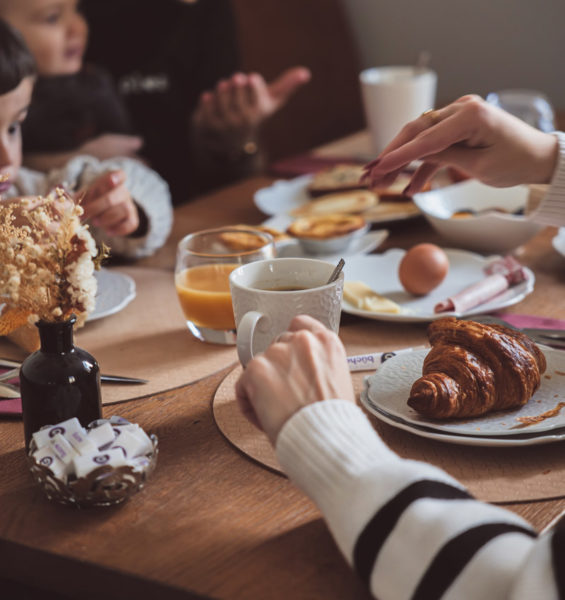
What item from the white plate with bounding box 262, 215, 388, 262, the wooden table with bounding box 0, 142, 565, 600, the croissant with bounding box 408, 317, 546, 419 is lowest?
the white plate with bounding box 262, 215, 388, 262

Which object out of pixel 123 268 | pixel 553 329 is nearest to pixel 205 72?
pixel 123 268

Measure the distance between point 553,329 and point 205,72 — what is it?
202 cm

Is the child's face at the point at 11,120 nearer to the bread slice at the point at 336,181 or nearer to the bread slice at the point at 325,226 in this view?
the bread slice at the point at 325,226

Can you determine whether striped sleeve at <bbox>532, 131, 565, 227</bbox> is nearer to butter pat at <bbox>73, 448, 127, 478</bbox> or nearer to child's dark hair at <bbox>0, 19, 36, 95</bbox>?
butter pat at <bbox>73, 448, 127, 478</bbox>

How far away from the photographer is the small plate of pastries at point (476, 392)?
2.45 feet

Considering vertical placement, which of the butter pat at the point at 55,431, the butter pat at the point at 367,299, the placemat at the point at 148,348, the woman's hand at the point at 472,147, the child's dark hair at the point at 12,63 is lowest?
the placemat at the point at 148,348

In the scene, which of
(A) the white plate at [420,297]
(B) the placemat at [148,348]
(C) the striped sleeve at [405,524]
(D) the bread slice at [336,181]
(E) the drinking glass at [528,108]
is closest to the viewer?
(C) the striped sleeve at [405,524]

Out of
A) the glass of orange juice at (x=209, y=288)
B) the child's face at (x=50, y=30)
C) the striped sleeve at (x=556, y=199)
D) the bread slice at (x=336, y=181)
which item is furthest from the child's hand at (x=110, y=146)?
the striped sleeve at (x=556, y=199)

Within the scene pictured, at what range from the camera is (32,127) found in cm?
198

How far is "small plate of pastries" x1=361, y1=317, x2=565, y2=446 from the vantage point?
0.75m

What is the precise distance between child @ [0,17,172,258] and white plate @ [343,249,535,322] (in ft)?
1.20

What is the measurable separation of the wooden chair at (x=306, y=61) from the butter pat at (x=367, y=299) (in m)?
2.20

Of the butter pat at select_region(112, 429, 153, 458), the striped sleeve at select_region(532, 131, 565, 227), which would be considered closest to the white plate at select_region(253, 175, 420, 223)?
the striped sleeve at select_region(532, 131, 565, 227)

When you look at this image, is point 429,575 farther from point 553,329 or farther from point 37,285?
point 553,329
